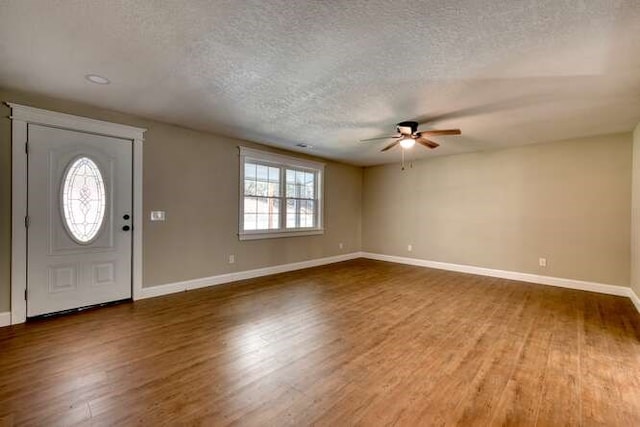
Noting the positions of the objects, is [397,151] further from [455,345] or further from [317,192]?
[455,345]

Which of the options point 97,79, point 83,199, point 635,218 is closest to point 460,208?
point 635,218

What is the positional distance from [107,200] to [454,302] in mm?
4729

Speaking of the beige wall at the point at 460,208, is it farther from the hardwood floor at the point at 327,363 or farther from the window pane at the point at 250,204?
the hardwood floor at the point at 327,363

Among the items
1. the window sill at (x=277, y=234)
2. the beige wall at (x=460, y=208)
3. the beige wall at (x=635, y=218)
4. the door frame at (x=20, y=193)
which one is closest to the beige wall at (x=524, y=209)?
the beige wall at (x=460, y=208)

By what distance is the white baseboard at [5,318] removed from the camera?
121 inches

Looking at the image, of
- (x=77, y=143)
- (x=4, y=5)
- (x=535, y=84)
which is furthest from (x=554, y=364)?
(x=77, y=143)

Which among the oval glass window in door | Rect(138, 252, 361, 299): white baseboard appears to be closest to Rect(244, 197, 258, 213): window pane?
Rect(138, 252, 361, 299): white baseboard

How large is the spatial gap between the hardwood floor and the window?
171cm

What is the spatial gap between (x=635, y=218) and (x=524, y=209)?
1.39 m

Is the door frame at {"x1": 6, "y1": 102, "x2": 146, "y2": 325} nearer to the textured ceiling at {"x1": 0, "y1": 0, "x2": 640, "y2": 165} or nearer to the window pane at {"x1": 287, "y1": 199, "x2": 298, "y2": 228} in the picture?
the textured ceiling at {"x1": 0, "y1": 0, "x2": 640, "y2": 165}

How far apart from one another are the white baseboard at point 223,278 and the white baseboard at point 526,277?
1973mm

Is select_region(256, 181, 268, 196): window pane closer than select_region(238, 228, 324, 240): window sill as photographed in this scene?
No

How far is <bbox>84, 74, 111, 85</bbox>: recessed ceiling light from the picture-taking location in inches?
107

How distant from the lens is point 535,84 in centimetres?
→ 276
